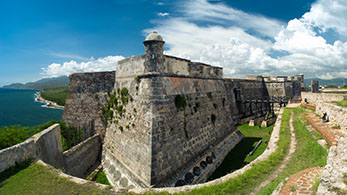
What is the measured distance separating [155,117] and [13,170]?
19.7 feet

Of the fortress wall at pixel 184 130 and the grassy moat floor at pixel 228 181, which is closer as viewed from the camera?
the grassy moat floor at pixel 228 181

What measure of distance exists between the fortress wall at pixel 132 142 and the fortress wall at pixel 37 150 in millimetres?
2937

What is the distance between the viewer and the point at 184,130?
9102mm

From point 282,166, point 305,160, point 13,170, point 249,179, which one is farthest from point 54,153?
point 305,160

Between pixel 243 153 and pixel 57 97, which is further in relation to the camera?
pixel 57 97

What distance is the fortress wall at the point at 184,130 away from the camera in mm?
7598

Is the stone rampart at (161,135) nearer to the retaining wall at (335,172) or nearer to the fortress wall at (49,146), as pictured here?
the fortress wall at (49,146)

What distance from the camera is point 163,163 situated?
7566 millimetres

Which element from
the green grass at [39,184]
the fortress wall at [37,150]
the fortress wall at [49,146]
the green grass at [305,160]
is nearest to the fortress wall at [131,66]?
the fortress wall at [49,146]

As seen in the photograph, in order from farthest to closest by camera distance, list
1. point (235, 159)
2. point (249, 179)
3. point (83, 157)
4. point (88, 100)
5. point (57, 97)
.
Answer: point (57, 97) < point (88, 100) < point (235, 159) < point (83, 157) < point (249, 179)

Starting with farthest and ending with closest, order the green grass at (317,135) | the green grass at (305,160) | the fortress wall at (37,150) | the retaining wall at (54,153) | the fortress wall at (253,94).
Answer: the fortress wall at (253,94) → the green grass at (317,135) → the retaining wall at (54,153) → the fortress wall at (37,150) → the green grass at (305,160)

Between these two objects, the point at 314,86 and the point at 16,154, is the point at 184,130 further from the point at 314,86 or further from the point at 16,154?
the point at 314,86

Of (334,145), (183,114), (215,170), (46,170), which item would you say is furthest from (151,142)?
(334,145)

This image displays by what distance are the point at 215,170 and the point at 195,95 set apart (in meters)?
4.86
